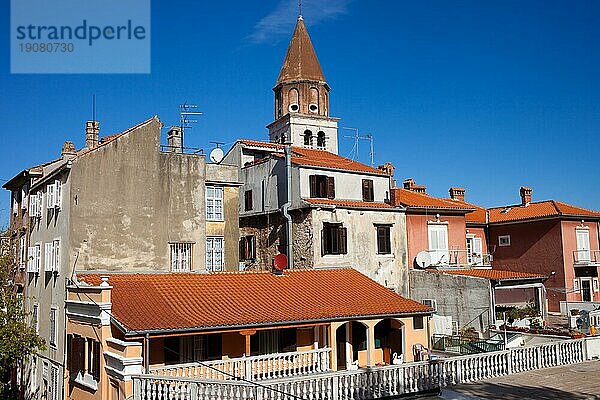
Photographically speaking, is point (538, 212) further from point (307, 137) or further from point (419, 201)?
point (307, 137)

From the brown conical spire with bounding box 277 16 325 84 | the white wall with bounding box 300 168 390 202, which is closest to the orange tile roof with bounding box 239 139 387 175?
the white wall with bounding box 300 168 390 202

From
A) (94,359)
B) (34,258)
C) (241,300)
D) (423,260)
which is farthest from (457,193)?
(94,359)

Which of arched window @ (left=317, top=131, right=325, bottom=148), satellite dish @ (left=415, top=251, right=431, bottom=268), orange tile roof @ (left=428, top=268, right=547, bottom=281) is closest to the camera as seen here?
orange tile roof @ (left=428, top=268, right=547, bottom=281)

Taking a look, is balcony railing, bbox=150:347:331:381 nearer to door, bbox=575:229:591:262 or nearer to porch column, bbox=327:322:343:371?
porch column, bbox=327:322:343:371

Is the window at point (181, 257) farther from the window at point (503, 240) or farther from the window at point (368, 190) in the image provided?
the window at point (503, 240)

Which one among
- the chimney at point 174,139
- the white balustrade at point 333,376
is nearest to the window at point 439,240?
the white balustrade at point 333,376

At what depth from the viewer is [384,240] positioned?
35.4 m

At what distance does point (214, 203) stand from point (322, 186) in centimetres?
640

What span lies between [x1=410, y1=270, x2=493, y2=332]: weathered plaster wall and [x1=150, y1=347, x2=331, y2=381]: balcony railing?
12.1 metres

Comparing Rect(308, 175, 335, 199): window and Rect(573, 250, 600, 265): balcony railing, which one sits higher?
Rect(308, 175, 335, 199): window

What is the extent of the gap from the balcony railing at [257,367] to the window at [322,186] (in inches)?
455

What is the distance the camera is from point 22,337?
2827 centimetres

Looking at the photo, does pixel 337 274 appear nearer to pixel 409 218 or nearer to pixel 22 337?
pixel 409 218

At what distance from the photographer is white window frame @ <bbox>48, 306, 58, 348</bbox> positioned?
92.7 ft
